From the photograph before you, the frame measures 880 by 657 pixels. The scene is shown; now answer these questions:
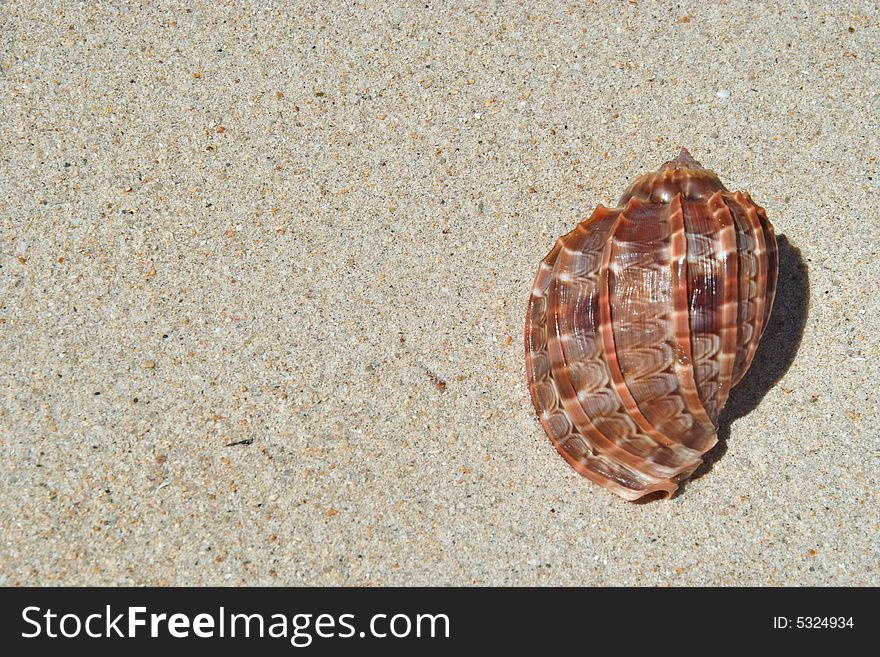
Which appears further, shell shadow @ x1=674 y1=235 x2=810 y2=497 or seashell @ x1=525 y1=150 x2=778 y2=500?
shell shadow @ x1=674 y1=235 x2=810 y2=497

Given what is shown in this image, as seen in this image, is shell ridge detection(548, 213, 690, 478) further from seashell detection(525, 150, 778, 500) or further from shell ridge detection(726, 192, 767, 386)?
shell ridge detection(726, 192, 767, 386)

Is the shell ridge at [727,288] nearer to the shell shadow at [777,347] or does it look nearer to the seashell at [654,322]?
the seashell at [654,322]

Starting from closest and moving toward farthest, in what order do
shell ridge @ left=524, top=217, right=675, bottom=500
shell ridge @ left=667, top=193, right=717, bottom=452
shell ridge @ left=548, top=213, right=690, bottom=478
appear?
shell ridge @ left=667, top=193, right=717, bottom=452 < shell ridge @ left=548, top=213, right=690, bottom=478 < shell ridge @ left=524, top=217, right=675, bottom=500

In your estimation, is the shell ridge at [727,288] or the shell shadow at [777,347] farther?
the shell shadow at [777,347]

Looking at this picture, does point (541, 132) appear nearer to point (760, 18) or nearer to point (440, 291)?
point (440, 291)

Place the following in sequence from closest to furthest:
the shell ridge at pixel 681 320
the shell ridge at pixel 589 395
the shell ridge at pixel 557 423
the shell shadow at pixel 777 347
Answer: the shell ridge at pixel 681 320 → the shell ridge at pixel 589 395 → the shell ridge at pixel 557 423 → the shell shadow at pixel 777 347

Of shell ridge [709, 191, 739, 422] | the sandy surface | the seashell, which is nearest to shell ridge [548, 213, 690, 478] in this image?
the seashell

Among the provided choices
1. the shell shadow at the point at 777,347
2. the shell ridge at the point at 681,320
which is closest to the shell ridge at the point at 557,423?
the shell shadow at the point at 777,347
